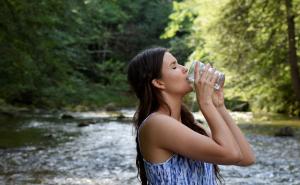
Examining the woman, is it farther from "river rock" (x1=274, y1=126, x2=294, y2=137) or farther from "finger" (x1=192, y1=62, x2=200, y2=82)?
"river rock" (x1=274, y1=126, x2=294, y2=137)

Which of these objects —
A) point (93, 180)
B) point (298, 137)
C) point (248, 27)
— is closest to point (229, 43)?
point (248, 27)

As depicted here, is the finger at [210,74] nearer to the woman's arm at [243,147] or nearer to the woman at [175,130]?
the woman at [175,130]

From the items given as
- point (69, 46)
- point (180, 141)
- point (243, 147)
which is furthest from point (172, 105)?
point (69, 46)

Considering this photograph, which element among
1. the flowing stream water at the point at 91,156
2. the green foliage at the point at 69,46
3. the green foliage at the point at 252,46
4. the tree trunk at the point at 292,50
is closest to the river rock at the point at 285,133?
the flowing stream water at the point at 91,156

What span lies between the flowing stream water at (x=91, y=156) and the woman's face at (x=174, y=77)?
6060mm

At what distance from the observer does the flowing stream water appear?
8.91m

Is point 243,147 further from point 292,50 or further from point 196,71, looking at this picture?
point 292,50

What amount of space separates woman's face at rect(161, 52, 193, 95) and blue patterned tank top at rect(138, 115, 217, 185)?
0.91 ft

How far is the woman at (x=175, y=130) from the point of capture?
7.68 feet

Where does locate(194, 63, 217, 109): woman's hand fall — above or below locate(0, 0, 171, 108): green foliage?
above

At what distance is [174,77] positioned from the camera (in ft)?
8.18

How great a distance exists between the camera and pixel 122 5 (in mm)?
44562

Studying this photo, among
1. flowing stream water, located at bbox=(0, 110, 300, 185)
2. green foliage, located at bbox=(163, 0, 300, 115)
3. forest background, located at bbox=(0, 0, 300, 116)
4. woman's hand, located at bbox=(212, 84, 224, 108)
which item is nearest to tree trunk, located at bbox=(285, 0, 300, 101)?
forest background, located at bbox=(0, 0, 300, 116)

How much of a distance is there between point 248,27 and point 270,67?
5.87 ft
